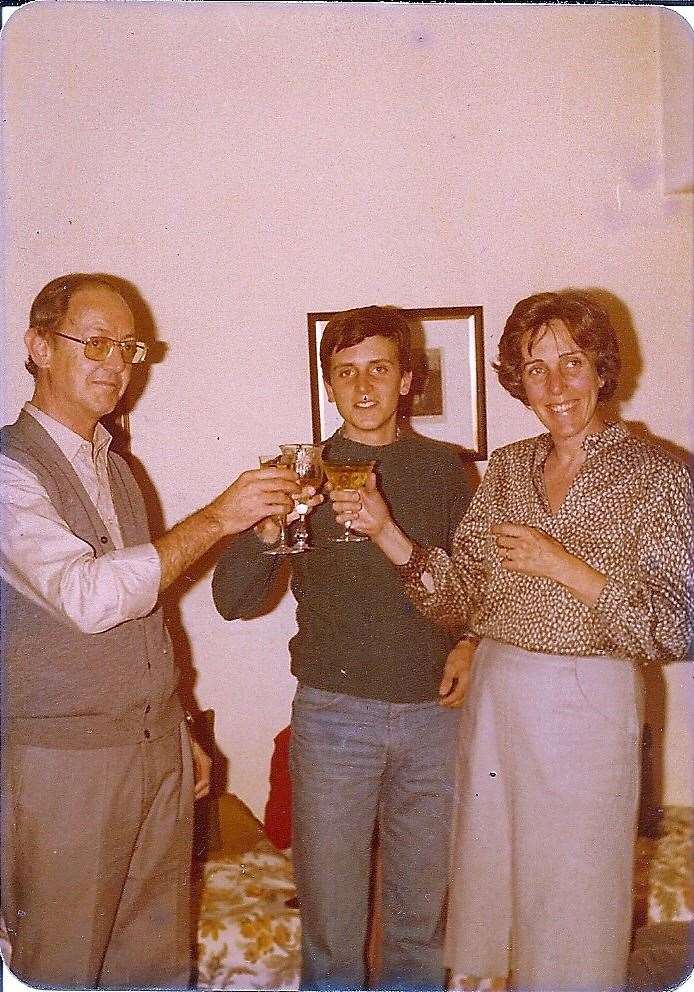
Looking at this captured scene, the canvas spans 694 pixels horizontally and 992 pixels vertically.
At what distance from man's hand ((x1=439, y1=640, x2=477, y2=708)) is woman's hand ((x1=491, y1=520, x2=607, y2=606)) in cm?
42

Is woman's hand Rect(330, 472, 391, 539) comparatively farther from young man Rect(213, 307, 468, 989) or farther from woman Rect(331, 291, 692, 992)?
woman Rect(331, 291, 692, 992)

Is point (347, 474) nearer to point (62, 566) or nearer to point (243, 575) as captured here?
point (243, 575)

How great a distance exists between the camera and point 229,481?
9.75 ft

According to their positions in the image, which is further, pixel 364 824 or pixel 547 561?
pixel 364 824

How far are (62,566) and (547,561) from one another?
114 centimetres

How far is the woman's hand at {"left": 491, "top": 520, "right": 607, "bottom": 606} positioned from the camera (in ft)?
6.39

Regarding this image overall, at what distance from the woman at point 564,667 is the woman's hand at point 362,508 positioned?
1.04 ft

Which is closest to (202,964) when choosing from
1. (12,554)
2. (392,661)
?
(392,661)

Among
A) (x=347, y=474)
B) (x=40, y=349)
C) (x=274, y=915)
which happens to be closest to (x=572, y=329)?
(x=347, y=474)

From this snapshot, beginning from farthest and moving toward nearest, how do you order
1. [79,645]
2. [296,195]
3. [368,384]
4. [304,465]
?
1. [296,195]
2. [368,384]
3. [304,465]
4. [79,645]

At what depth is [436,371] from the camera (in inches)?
116

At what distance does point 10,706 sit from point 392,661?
990 millimetres

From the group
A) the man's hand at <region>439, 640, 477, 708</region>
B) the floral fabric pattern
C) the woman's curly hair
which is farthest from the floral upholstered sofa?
the woman's curly hair

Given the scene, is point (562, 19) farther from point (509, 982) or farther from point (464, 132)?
point (509, 982)
